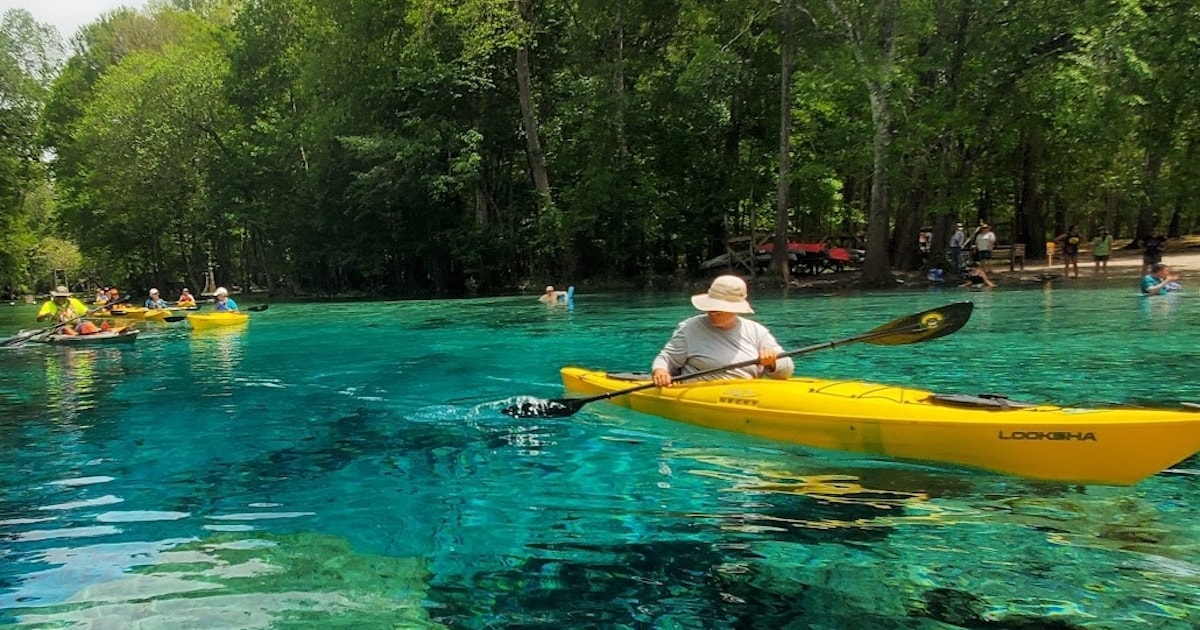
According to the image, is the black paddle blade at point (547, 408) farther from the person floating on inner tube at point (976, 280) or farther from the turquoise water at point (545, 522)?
the person floating on inner tube at point (976, 280)

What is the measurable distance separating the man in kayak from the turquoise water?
8.28 metres

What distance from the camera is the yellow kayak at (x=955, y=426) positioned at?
181 inches

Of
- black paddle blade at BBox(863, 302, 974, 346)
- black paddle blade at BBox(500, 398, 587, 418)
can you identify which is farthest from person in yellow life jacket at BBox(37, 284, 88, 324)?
black paddle blade at BBox(863, 302, 974, 346)

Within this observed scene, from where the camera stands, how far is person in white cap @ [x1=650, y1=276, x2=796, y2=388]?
6652 mm

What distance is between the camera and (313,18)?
3553 centimetres

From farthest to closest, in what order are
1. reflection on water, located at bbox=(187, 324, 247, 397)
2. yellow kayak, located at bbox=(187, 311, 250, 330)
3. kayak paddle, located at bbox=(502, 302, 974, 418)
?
yellow kayak, located at bbox=(187, 311, 250, 330) < reflection on water, located at bbox=(187, 324, 247, 397) < kayak paddle, located at bbox=(502, 302, 974, 418)

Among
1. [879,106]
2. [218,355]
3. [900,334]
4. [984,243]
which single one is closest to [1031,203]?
[984,243]

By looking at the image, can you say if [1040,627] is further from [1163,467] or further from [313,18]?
[313,18]

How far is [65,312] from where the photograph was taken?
18.0 m

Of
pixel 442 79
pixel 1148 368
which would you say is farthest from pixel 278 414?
pixel 442 79

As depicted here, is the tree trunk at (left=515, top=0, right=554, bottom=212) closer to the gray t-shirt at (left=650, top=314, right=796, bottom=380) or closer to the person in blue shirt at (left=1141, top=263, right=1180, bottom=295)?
the person in blue shirt at (left=1141, top=263, right=1180, bottom=295)

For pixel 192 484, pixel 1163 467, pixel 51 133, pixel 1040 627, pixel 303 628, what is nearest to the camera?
pixel 1040 627

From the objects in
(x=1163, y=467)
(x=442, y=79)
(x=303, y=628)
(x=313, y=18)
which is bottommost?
(x=303, y=628)

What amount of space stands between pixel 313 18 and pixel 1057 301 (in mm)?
31025
